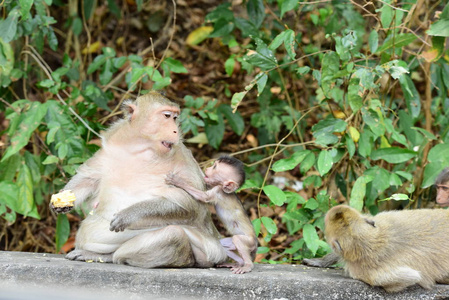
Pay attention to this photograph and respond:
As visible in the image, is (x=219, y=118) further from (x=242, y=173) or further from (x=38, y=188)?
(x=242, y=173)

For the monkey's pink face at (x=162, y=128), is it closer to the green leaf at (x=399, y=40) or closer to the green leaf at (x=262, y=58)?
the green leaf at (x=262, y=58)

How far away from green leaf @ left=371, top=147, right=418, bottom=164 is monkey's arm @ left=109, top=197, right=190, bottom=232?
5.97ft

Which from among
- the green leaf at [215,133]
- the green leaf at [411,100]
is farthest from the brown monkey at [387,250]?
the green leaf at [215,133]

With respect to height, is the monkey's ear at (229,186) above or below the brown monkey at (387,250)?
above

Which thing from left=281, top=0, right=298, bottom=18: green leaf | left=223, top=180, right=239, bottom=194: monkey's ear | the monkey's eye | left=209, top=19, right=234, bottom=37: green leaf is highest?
left=281, top=0, right=298, bottom=18: green leaf

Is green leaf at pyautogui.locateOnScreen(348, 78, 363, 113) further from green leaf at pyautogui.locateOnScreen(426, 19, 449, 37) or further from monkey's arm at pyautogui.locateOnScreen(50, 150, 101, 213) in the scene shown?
monkey's arm at pyautogui.locateOnScreen(50, 150, 101, 213)

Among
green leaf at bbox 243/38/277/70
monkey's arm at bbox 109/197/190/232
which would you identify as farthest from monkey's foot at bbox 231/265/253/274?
green leaf at bbox 243/38/277/70

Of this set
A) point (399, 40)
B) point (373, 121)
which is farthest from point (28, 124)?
point (399, 40)

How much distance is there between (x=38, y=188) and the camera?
21.3 ft

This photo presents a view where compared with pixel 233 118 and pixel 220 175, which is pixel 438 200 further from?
pixel 233 118

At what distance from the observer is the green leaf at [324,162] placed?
4804 mm

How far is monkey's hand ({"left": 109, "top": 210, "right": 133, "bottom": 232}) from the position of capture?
395 cm

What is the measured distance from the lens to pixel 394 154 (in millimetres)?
5156

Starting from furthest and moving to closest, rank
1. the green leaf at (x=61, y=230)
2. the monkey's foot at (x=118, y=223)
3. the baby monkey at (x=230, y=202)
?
the green leaf at (x=61, y=230) → the baby monkey at (x=230, y=202) → the monkey's foot at (x=118, y=223)
